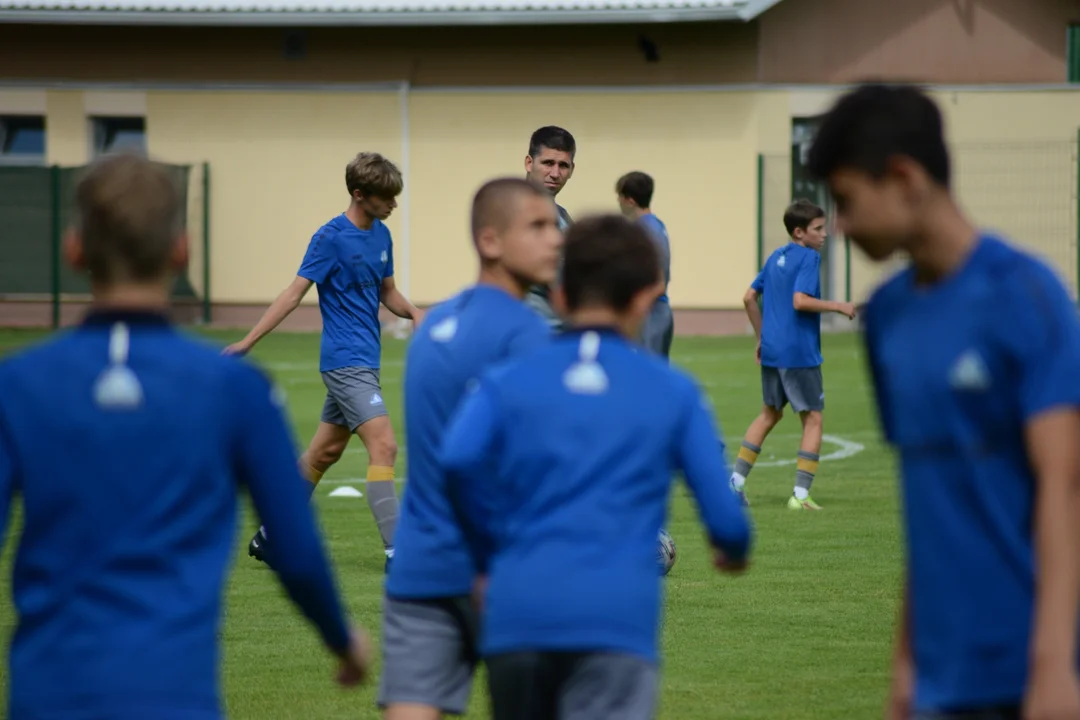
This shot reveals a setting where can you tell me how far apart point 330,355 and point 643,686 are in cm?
652

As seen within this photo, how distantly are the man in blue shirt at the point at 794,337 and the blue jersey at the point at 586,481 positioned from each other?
8.49m

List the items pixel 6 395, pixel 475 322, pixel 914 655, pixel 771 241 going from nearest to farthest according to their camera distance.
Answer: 1. pixel 6 395
2. pixel 914 655
3. pixel 475 322
4. pixel 771 241

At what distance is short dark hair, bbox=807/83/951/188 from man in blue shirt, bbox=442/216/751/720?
584mm

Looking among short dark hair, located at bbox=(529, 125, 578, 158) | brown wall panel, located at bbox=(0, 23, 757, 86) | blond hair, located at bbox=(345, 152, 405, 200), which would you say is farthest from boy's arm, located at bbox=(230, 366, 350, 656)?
brown wall panel, located at bbox=(0, 23, 757, 86)

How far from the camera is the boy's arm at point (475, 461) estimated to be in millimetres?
3750

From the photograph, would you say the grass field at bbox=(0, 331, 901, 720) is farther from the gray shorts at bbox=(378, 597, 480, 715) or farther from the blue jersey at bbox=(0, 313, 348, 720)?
the gray shorts at bbox=(378, 597, 480, 715)

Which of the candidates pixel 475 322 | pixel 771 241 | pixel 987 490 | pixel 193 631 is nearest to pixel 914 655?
pixel 987 490

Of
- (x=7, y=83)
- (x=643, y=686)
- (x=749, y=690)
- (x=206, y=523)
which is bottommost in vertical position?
(x=749, y=690)

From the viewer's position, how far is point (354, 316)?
1013 centimetres

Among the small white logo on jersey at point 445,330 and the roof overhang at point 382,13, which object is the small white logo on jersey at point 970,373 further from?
the roof overhang at point 382,13

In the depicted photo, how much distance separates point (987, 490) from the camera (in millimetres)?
3252

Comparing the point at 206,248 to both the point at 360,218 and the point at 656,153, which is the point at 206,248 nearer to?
the point at 656,153

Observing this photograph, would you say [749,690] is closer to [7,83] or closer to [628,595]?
[628,595]

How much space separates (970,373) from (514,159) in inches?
1046
